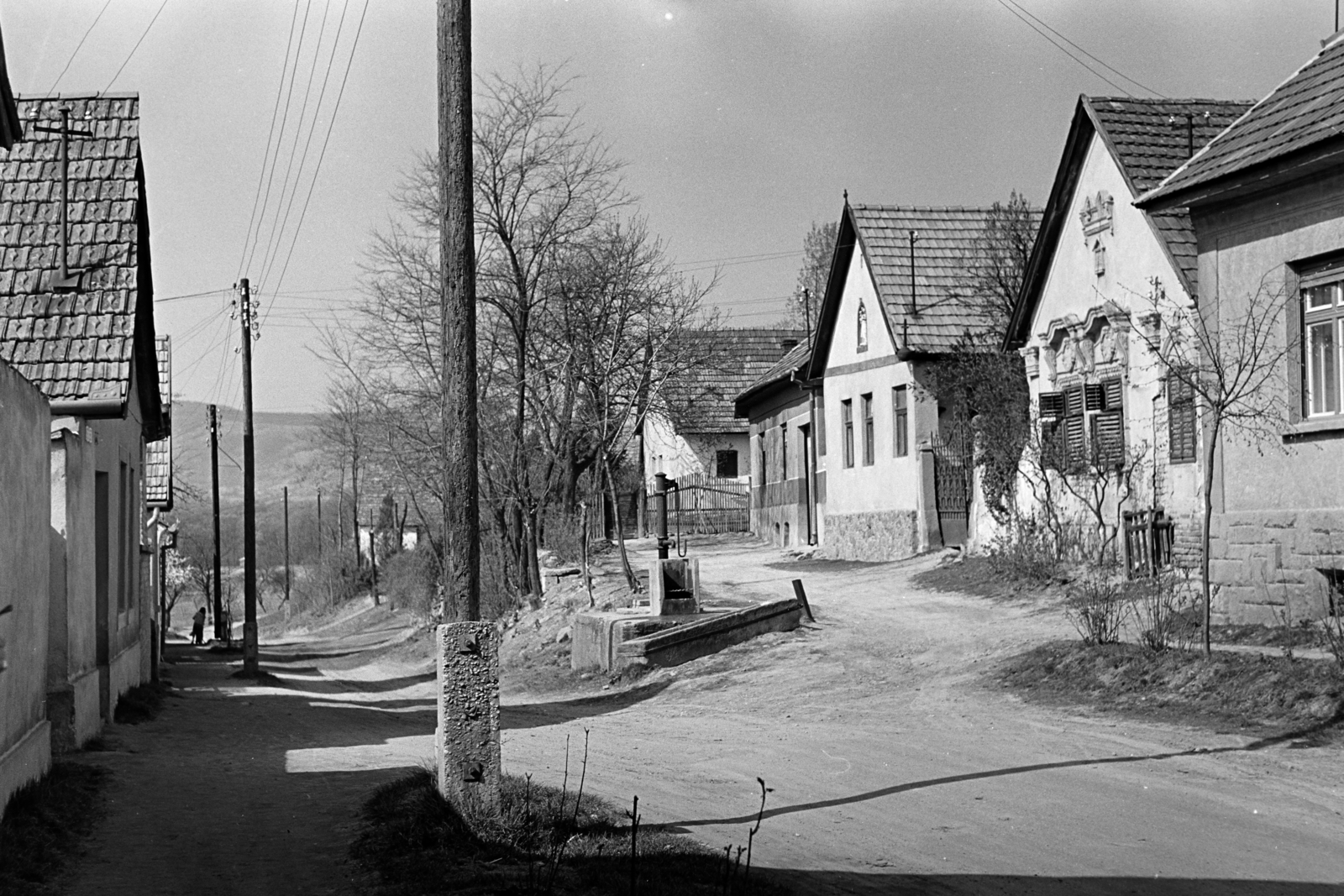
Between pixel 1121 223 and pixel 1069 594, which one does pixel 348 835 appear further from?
pixel 1121 223

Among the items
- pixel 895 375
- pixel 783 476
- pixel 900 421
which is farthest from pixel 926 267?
pixel 783 476

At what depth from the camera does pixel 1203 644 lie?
46.6 feet

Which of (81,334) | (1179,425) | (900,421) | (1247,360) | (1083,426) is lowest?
(1179,425)

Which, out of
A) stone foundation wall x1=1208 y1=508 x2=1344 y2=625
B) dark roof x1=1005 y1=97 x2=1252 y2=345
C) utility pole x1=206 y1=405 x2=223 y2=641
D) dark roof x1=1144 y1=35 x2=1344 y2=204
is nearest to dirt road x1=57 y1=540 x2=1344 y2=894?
stone foundation wall x1=1208 y1=508 x2=1344 y2=625

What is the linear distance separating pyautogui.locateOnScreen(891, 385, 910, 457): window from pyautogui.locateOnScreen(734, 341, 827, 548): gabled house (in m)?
4.80

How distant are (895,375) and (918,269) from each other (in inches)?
107

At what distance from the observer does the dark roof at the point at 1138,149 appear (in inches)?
896

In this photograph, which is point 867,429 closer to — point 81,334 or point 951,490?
point 951,490

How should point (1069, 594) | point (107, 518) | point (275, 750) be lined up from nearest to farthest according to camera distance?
point (275, 750) < point (107, 518) < point (1069, 594)

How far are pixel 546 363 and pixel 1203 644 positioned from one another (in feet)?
72.1

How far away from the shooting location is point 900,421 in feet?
108

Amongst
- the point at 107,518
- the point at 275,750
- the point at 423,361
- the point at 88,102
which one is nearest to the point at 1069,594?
the point at 275,750

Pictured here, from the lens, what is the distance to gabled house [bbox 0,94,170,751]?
13891 mm

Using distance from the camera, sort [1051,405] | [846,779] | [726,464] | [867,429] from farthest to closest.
Answer: [726,464] → [867,429] → [1051,405] → [846,779]
